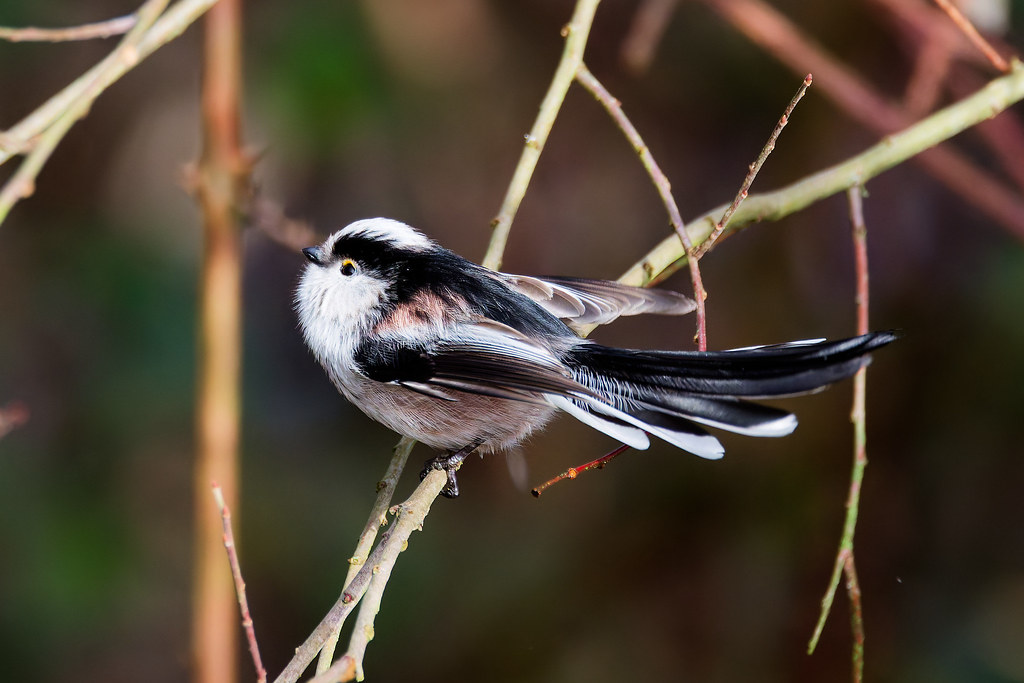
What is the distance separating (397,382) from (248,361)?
2072 millimetres

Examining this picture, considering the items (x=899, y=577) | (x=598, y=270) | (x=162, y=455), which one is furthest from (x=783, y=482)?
(x=162, y=455)

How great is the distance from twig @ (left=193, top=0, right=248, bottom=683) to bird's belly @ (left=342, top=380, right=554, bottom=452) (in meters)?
0.36

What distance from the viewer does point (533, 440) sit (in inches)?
150

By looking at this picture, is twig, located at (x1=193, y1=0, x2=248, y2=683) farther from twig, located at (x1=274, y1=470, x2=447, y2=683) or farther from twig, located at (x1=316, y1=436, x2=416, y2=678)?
twig, located at (x1=274, y1=470, x2=447, y2=683)

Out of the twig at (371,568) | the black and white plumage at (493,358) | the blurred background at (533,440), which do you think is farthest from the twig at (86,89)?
the blurred background at (533,440)

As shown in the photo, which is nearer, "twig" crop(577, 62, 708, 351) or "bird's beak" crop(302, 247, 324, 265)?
"twig" crop(577, 62, 708, 351)

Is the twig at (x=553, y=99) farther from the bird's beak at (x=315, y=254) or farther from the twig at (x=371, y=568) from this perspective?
the twig at (x=371, y=568)

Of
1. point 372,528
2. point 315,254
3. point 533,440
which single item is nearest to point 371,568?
point 372,528

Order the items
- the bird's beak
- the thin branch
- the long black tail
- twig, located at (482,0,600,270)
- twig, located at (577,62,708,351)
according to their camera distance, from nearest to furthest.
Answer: the thin branch
the long black tail
twig, located at (577,62,708,351)
twig, located at (482,0,600,270)
the bird's beak

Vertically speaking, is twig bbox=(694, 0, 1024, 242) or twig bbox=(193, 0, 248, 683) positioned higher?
twig bbox=(694, 0, 1024, 242)

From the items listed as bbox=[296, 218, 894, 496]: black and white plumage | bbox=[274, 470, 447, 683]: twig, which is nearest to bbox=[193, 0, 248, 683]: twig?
bbox=[296, 218, 894, 496]: black and white plumage

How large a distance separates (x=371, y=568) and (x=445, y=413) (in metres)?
0.62

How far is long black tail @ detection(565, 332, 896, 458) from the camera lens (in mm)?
1628

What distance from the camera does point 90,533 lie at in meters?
3.30
